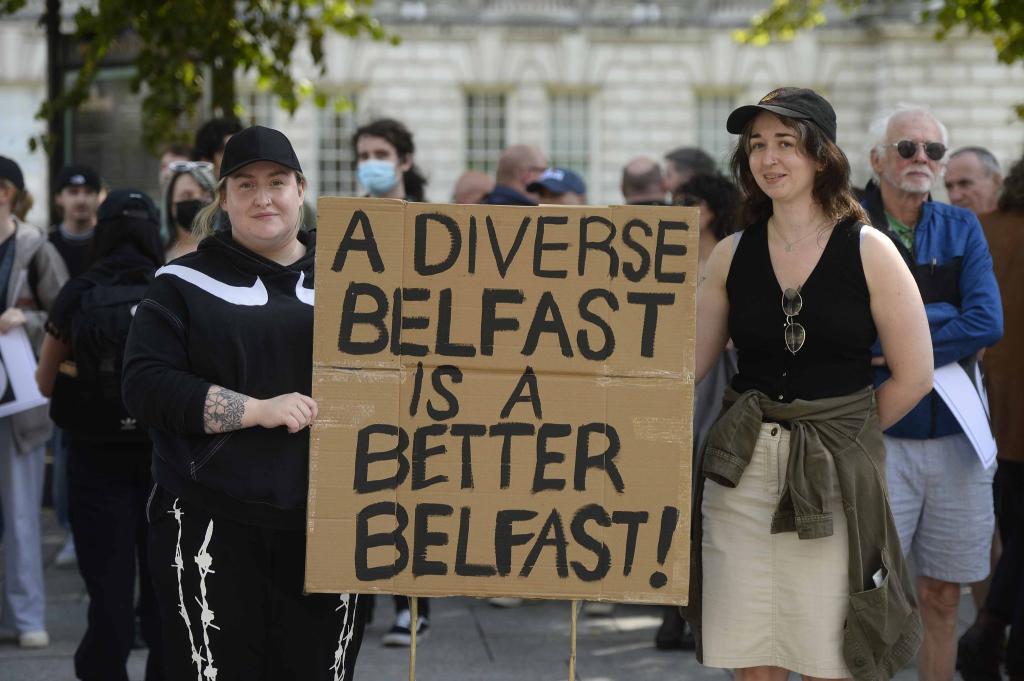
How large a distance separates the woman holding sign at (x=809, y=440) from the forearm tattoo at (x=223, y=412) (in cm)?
132

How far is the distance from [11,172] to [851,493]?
4.52 metres

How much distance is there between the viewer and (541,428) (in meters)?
3.47

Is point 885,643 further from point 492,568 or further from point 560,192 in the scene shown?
point 560,192

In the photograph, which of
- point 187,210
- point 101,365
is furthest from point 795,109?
point 101,365

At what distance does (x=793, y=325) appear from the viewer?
3877 mm

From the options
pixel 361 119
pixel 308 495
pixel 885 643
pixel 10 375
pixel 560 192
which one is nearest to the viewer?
pixel 308 495

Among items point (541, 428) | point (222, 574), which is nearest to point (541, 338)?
point (541, 428)

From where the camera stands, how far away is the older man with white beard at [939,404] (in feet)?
16.2

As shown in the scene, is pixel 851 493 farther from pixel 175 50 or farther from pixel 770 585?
pixel 175 50

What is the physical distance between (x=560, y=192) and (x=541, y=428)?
211 inches

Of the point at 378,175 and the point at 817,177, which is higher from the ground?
the point at 378,175

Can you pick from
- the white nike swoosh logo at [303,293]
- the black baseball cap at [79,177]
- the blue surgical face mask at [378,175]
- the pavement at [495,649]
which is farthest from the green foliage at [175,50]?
the white nike swoosh logo at [303,293]

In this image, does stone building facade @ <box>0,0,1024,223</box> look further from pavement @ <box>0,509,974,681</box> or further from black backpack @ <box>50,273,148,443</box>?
black backpack @ <box>50,273,148,443</box>

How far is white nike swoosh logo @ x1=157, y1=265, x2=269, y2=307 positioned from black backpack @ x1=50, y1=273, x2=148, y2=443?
1865 millimetres
